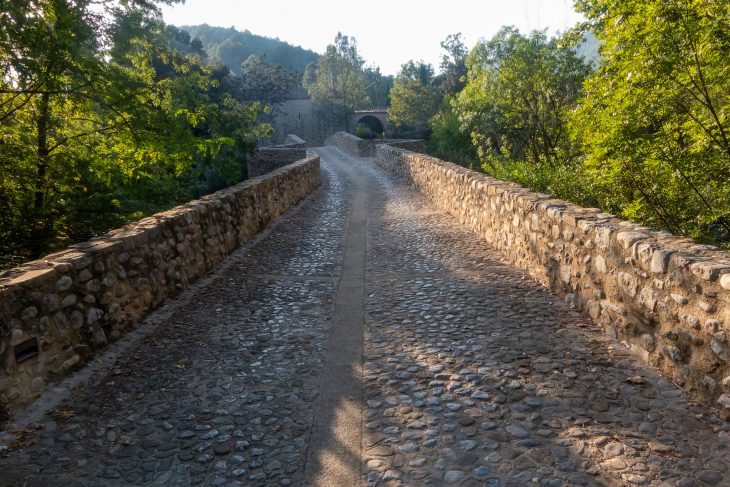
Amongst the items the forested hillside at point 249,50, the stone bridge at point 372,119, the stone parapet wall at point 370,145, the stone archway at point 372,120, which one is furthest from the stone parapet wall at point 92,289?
the forested hillside at point 249,50

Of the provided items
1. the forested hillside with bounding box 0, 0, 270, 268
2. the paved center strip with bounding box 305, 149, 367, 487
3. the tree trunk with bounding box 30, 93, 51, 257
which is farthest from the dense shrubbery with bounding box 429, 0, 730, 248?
the tree trunk with bounding box 30, 93, 51, 257

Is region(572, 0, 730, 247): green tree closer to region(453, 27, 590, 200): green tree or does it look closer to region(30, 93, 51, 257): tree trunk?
region(30, 93, 51, 257): tree trunk

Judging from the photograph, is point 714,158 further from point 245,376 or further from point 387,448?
point 245,376

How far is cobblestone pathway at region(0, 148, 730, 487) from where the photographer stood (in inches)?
110

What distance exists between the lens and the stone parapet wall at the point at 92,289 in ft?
11.3

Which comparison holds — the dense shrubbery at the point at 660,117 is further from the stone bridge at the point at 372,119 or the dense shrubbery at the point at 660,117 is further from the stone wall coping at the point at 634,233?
the stone bridge at the point at 372,119

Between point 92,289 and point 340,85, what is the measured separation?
63839 mm

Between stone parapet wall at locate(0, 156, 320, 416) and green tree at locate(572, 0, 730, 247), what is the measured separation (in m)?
5.47

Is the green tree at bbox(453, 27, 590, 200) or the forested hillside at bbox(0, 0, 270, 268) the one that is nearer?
the forested hillside at bbox(0, 0, 270, 268)

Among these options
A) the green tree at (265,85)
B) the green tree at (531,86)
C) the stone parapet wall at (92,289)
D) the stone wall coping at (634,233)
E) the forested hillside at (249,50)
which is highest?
the forested hillside at (249,50)

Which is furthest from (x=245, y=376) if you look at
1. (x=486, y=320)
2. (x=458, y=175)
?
(x=458, y=175)

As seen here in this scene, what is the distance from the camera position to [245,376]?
4.05 m

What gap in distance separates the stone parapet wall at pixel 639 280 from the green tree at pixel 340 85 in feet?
178

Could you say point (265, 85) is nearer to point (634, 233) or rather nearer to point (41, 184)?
point (41, 184)
